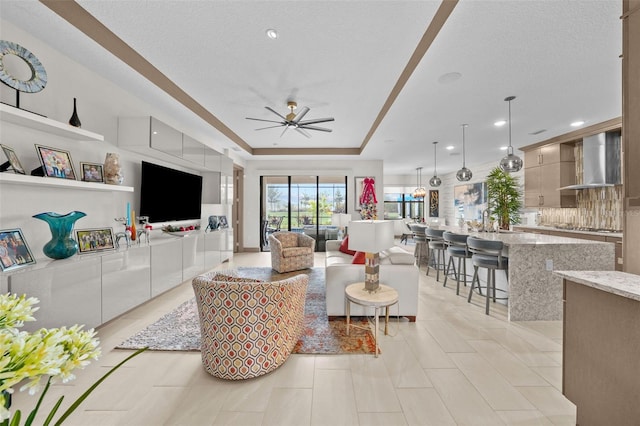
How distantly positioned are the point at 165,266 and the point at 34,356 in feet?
11.3

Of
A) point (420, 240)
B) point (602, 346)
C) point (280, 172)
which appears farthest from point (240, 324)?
point (280, 172)

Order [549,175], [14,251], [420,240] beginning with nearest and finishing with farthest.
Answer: [14,251], [420,240], [549,175]

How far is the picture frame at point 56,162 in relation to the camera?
2383mm

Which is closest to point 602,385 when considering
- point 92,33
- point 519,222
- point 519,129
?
point 92,33

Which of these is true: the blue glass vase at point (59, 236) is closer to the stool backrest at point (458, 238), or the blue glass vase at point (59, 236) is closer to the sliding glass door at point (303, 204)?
the stool backrest at point (458, 238)

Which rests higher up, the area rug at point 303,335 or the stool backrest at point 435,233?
the stool backrest at point 435,233

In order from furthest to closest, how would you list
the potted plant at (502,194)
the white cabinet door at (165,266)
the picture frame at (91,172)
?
the potted plant at (502,194) < the white cabinet door at (165,266) < the picture frame at (91,172)

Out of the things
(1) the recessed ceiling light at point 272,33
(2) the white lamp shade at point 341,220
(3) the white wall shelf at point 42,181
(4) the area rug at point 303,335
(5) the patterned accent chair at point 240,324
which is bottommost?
(4) the area rug at point 303,335

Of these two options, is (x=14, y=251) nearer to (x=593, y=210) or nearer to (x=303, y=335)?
(x=303, y=335)

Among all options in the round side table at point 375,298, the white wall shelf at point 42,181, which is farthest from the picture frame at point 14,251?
the round side table at point 375,298

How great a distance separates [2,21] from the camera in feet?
7.15

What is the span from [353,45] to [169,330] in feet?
10.9

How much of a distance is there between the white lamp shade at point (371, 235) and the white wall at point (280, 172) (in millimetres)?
5032

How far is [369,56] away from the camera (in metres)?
2.84
